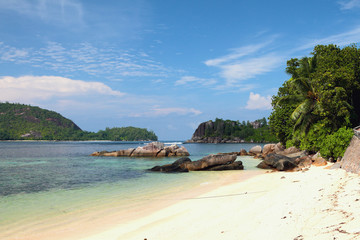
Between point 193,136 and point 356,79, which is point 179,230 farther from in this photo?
point 193,136

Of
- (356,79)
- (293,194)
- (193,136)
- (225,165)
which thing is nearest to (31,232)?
(293,194)

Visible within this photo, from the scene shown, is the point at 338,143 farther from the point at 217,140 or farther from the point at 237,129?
the point at 237,129

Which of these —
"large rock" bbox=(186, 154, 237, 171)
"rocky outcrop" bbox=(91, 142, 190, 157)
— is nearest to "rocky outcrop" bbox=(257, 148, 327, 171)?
"large rock" bbox=(186, 154, 237, 171)

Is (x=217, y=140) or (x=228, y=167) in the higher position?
(x=228, y=167)

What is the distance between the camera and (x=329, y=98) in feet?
60.5

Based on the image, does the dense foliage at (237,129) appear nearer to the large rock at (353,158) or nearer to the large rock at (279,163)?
the large rock at (279,163)

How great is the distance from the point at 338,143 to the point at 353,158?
496cm

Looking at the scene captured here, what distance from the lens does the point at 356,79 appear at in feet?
65.3

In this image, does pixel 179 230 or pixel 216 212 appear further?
pixel 216 212

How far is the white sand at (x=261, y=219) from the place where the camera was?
4.93 metres

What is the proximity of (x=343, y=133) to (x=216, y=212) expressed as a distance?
12.6m

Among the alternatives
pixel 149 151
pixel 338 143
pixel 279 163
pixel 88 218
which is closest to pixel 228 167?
pixel 279 163

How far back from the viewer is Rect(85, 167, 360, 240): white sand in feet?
16.2

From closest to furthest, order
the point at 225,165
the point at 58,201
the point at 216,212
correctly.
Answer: the point at 216,212
the point at 58,201
the point at 225,165
